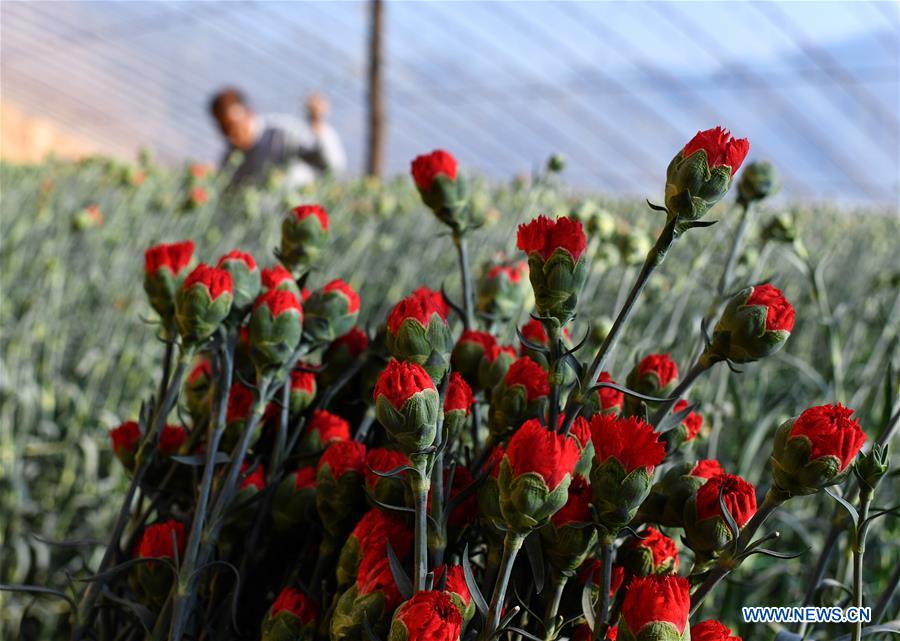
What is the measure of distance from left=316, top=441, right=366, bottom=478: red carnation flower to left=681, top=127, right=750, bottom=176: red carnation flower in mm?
213

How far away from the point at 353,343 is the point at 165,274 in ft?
0.41

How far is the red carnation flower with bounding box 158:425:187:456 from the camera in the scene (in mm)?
534

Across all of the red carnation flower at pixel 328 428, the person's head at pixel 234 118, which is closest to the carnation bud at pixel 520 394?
the red carnation flower at pixel 328 428

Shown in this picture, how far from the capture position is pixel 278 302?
467 mm

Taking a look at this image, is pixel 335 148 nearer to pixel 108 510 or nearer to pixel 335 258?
pixel 335 258

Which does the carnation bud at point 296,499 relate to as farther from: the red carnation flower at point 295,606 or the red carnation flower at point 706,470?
the red carnation flower at point 706,470

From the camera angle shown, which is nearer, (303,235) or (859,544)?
(859,544)

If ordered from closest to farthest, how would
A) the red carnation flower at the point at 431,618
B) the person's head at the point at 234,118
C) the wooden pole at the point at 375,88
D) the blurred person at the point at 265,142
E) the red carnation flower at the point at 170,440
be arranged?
the red carnation flower at the point at 431,618 < the red carnation flower at the point at 170,440 < the blurred person at the point at 265,142 < the person's head at the point at 234,118 < the wooden pole at the point at 375,88

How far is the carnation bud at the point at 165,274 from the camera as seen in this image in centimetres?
54

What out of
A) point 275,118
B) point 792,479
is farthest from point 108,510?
point 275,118

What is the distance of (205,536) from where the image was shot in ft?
1.50

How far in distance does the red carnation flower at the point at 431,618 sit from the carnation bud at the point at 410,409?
6 cm

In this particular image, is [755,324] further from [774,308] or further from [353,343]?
[353,343]

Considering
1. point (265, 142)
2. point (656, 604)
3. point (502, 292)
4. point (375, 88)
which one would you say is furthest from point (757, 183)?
point (375, 88)
